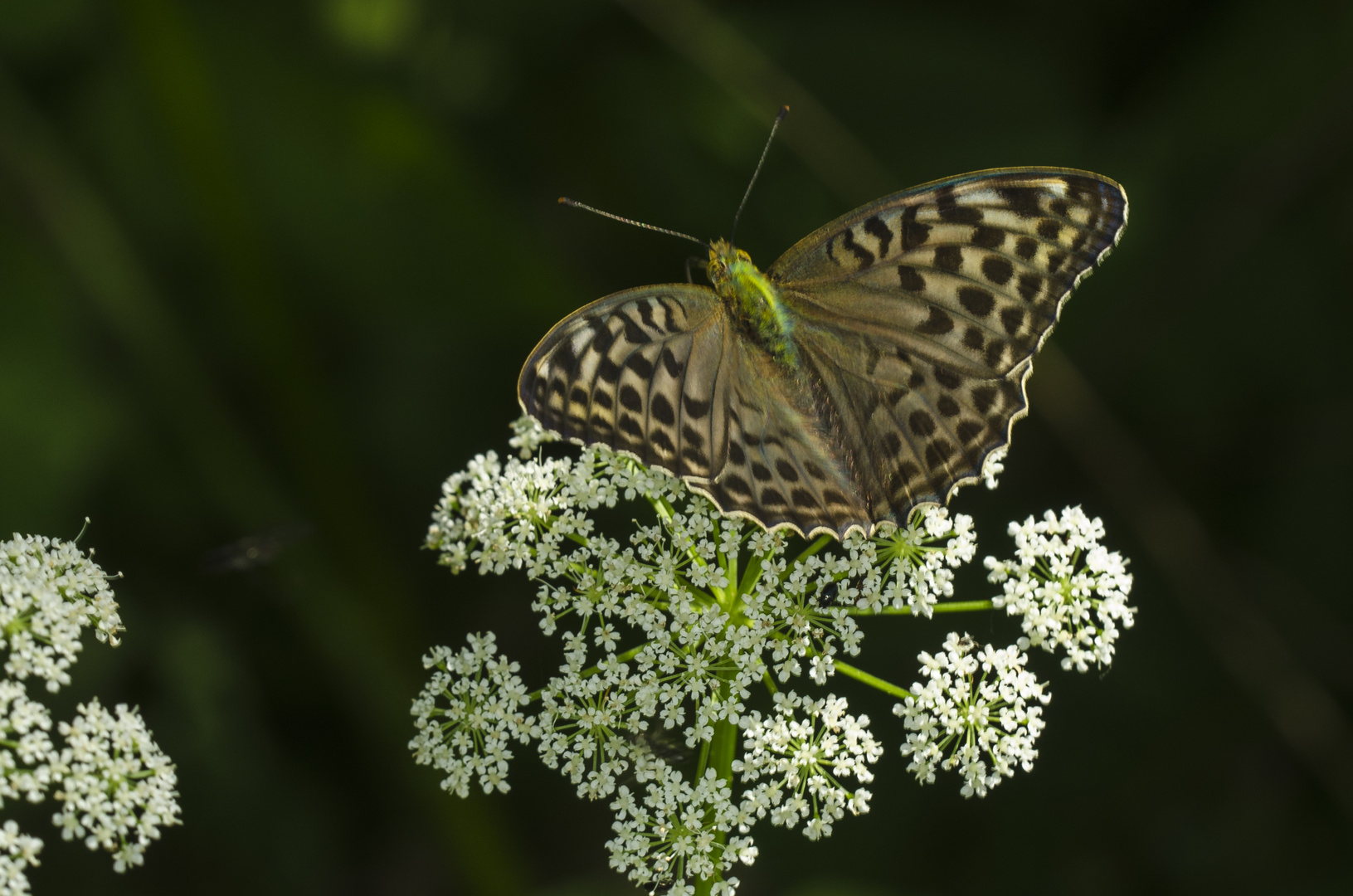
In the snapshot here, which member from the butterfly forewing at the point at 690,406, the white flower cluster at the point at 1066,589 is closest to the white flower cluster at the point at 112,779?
the butterfly forewing at the point at 690,406

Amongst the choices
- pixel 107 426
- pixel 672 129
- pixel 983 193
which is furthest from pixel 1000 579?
pixel 107 426

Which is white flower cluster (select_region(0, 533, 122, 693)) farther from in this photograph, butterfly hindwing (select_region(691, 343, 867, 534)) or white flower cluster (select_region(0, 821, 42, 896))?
butterfly hindwing (select_region(691, 343, 867, 534))

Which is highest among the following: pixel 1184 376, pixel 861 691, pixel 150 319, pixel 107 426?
pixel 1184 376

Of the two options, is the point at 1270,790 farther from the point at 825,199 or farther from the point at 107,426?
the point at 107,426

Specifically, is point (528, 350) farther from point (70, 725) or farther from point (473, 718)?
point (70, 725)

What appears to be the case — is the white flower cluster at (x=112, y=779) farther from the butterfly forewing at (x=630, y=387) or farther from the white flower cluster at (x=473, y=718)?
the butterfly forewing at (x=630, y=387)
